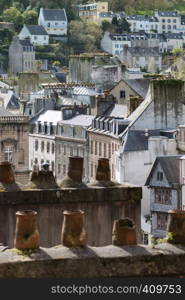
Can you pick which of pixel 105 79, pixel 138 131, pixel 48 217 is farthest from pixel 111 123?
pixel 48 217

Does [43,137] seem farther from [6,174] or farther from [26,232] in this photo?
[26,232]

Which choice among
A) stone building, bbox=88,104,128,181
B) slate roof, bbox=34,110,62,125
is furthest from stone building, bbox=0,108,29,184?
slate roof, bbox=34,110,62,125

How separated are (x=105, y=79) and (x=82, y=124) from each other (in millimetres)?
34732

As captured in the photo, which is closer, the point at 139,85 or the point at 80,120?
the point at 80,120

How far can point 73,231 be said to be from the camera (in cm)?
1045

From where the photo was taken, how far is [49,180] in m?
14.1

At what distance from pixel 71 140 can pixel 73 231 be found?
219 ft

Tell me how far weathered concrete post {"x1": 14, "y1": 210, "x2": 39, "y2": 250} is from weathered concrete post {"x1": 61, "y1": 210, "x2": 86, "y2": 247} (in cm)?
28

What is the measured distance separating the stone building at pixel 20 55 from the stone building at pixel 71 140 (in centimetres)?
10374

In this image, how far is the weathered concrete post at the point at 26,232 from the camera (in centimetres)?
1024

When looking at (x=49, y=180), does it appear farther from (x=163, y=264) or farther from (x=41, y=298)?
(x=41, y=298)

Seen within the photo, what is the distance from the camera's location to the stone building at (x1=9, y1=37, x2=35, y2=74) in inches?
7244

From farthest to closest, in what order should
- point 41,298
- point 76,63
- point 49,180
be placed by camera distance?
point 76,63, point 49,180, point 41,298

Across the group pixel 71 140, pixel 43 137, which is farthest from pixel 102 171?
pixel 43 137
